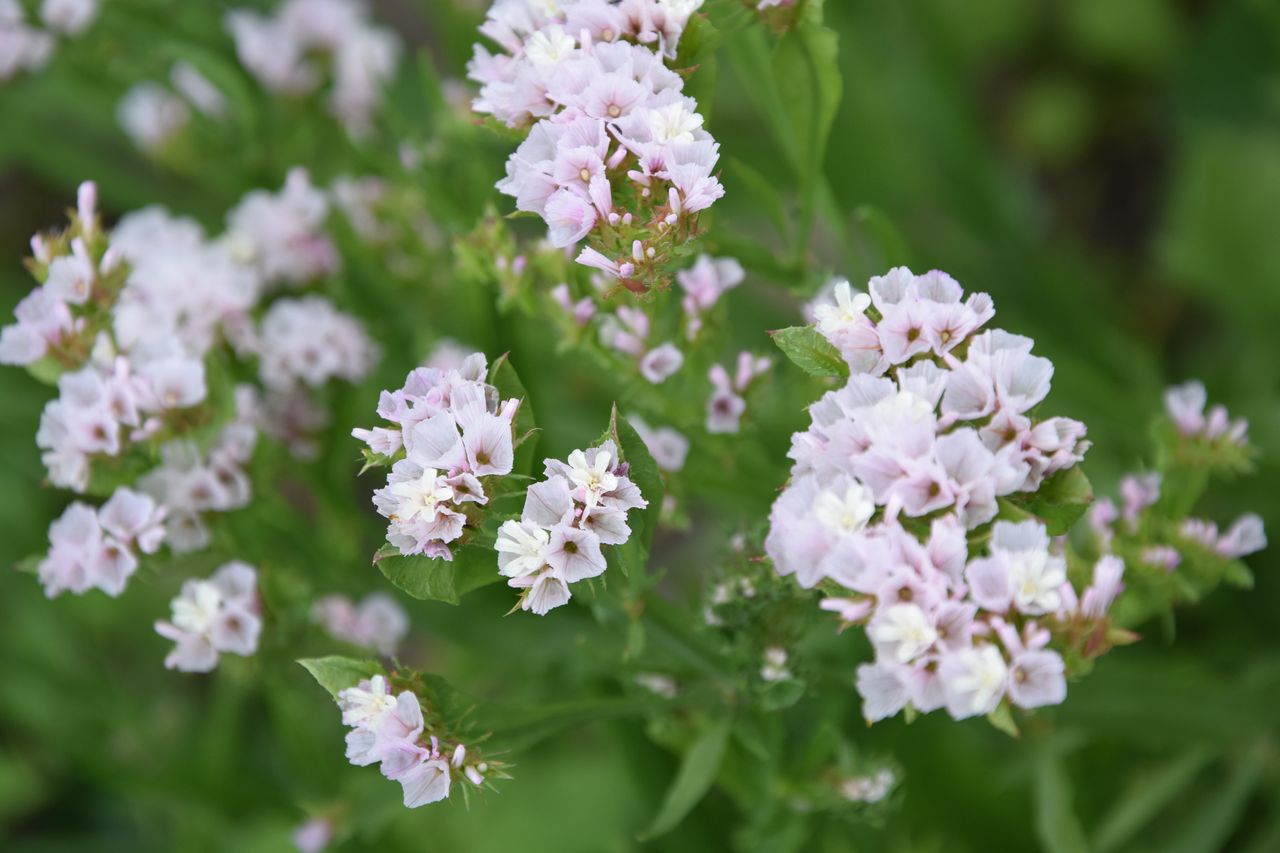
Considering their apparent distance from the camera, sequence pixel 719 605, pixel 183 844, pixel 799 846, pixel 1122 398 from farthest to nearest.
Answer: pixel 183 844, pixel 1122 398, pixel 799 846, pixel 719 605

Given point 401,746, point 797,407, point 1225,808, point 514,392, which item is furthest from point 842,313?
point 1225,808

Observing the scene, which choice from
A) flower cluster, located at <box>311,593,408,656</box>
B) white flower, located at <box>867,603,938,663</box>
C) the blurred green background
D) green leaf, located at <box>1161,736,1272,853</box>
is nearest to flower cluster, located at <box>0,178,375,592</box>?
Answer: the blurred green background

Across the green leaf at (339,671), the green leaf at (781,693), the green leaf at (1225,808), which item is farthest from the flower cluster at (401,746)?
the green leaf at (1225,808)

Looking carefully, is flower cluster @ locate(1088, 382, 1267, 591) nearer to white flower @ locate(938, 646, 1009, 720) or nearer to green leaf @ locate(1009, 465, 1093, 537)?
green leaf @ locate(1009, 465, 1093, 537)

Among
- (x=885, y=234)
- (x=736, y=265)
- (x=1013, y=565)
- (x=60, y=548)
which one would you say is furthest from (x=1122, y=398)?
(x=60, y=548)

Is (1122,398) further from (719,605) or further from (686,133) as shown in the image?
(686,133)

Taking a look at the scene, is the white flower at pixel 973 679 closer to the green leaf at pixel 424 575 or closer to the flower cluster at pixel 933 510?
the flower cluster at pixel 933 510

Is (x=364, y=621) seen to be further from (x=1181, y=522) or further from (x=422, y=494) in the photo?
(x=1181, y=522)
